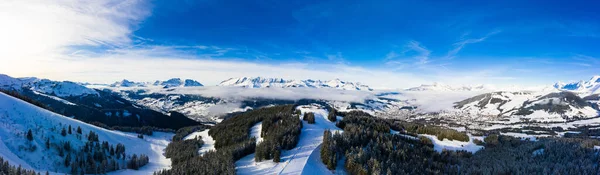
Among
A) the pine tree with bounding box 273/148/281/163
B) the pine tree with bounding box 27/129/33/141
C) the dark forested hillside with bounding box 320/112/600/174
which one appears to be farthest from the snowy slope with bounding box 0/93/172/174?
the dark forested hillside with bounding box 320/112/600/174

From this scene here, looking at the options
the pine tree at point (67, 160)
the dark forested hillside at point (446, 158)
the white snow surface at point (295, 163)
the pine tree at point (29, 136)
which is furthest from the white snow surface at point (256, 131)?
the pine tree at point (29, 136)

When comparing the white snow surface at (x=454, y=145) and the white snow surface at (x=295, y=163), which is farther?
the white snow surface at (x=454, y=145)

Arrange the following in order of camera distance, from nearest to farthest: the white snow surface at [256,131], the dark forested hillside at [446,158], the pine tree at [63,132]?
the dark forested hillside at [446,158]
the pine tree at [63,132]
the white snow surface at [256,131]

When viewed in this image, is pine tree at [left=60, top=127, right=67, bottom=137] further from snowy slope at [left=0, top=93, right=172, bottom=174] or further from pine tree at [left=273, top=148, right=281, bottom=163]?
pine tree at [left=273, top=148, right=281, bottom=163]

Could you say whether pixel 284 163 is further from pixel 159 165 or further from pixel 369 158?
pixel 159 165

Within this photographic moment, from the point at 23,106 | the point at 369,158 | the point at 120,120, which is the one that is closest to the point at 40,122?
the point at 23,106

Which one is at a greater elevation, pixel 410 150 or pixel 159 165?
pixel 410 150

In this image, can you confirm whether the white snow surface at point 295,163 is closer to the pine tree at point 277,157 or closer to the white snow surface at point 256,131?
the pine tree at point 277,157

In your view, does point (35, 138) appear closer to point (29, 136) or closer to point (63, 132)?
point (29, 136)

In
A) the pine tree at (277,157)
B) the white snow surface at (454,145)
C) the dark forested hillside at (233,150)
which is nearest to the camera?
the dark forested hillside at (233,150)
